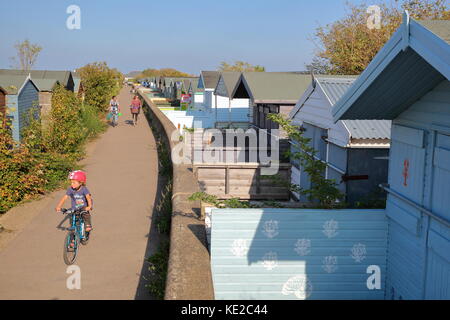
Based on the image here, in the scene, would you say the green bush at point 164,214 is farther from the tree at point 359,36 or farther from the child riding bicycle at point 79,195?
the tree at point 359,36

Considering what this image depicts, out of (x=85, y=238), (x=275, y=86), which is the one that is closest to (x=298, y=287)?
(x=85, y=238)

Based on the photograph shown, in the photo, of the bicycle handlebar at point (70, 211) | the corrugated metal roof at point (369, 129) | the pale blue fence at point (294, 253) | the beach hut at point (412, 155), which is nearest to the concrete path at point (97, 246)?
the bicycle handlebar at point (70, 211)

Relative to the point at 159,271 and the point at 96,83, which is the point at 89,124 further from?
the point at 159,271

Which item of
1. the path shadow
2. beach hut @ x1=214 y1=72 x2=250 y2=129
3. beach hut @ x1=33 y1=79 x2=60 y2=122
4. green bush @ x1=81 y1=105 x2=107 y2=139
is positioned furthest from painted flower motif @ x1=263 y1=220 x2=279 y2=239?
beach hut @ x1=214 y1=72 x2=250 y2=129

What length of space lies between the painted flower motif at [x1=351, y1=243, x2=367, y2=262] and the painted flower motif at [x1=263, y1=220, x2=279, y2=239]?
1127 mm

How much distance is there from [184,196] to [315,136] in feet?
13.4

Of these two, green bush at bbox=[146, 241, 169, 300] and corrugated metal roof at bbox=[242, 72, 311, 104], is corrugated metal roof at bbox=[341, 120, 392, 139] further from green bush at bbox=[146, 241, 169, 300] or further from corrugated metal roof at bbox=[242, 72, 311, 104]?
corrugated metal roof at bbox=[242, 72, 311, 104]

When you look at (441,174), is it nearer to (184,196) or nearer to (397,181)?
(397,181)

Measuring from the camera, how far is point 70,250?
7.88m

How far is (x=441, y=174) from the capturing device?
559 cm

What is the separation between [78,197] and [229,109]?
21.9 meters

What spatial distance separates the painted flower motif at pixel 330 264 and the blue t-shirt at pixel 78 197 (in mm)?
4157

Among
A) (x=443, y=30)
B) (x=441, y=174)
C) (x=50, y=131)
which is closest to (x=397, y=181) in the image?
(x=441, y=174)

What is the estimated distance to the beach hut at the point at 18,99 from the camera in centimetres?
1709
